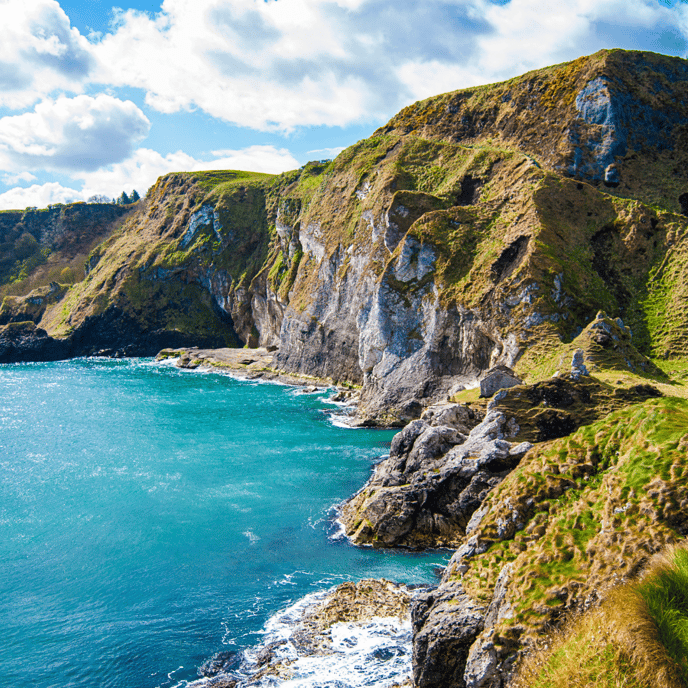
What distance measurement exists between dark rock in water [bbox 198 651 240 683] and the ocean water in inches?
14.2

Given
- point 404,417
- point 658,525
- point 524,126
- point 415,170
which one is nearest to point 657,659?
point 658,525

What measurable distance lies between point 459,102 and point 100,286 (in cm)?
11223

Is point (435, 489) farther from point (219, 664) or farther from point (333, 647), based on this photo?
point (219, 664)

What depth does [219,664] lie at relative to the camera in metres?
19.6

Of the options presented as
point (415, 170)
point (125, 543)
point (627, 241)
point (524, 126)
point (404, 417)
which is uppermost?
point (524, 126)

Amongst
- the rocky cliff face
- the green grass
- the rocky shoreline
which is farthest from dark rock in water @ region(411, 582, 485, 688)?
the rocky cliff face

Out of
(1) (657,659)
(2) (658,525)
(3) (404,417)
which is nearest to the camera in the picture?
(1) (657,659)

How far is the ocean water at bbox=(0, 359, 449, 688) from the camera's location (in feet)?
70.1

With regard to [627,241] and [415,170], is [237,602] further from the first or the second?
[415,170]

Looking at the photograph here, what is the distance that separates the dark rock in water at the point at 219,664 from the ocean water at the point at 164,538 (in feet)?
Result: 1.18

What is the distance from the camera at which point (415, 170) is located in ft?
271

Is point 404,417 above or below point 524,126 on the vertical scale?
below

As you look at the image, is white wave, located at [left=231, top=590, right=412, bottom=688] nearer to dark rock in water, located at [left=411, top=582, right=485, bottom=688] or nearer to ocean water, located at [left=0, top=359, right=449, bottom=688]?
ocean water, located at [left=0, top=359, right=449, bottom=688]

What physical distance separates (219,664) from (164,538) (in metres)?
13.4
